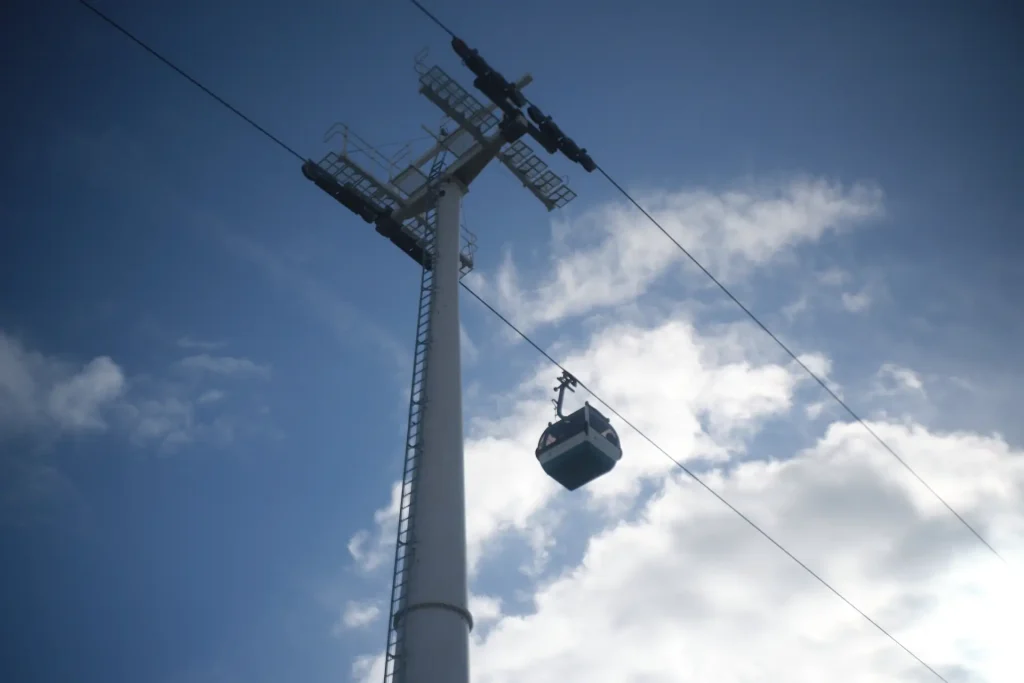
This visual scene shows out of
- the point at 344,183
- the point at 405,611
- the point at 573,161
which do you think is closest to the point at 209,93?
the point at 344,183

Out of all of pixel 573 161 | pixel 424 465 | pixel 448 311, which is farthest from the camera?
pixel 573 161

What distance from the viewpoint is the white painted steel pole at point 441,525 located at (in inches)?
477

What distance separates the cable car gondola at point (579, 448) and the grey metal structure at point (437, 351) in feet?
9.16

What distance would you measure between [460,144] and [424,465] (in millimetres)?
9763

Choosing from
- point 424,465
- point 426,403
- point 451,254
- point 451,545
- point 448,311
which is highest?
point 451,254

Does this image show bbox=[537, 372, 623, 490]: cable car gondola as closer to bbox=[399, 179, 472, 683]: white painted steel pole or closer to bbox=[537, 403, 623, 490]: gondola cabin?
bbox=[537, 403, 623, 490]: gondola cabin

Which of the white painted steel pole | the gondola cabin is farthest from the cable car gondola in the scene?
the white painted steel pole

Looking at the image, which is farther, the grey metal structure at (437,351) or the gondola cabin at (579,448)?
the gondola cabin at (579,448)

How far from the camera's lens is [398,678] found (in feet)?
39.3

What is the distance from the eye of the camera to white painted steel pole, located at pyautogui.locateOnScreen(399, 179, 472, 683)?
12109 millimetres

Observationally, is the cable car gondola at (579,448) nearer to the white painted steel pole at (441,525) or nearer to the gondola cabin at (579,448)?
the gondola cabin at (579,448)

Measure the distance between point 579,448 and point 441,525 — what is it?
4207 millimetres

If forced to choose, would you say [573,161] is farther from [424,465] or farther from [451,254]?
[424,465]

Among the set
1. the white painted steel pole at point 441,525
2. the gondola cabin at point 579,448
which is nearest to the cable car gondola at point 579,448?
the gondola cabin at point 579,448
